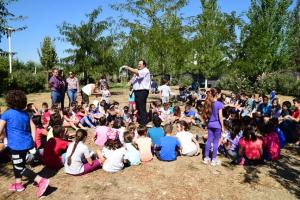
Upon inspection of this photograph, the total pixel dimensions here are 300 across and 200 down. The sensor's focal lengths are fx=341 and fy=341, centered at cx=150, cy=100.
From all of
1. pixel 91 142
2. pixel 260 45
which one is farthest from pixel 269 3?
pixel 91 142

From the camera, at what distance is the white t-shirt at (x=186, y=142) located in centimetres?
883

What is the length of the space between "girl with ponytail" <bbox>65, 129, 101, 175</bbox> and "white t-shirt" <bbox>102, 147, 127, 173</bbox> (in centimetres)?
32

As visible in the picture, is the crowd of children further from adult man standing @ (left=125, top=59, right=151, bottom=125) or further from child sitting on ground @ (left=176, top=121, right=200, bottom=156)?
adult man standing @ (left=125, top=59, right=151, bottom=125)

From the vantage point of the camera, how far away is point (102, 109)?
1313 centimetres

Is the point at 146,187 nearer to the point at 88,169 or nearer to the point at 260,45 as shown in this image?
the point at 88,169

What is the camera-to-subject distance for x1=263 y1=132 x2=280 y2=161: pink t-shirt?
28.7 feet

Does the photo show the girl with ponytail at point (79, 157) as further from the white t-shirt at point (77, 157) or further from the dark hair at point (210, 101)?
the dark hair at point (210, 101)

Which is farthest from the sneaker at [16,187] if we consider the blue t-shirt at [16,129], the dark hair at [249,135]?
the dark hair at [249,135]

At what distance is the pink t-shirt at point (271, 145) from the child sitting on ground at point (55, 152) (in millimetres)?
4997

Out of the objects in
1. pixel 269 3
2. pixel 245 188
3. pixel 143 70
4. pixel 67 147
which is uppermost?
pixel 269 3

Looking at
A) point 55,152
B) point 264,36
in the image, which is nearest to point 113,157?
point 55,152

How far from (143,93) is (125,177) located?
3561 mm

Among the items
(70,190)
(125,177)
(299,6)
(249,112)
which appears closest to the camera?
(70,190)

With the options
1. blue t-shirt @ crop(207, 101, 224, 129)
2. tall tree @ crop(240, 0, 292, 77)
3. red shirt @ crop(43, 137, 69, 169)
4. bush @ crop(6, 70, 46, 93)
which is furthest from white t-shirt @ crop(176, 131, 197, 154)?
bush @ crop(6, 70, 46, 93)
